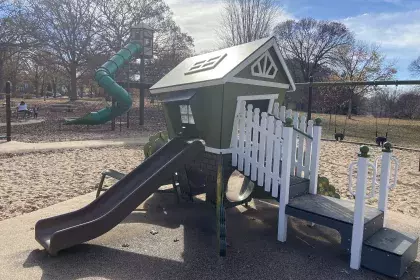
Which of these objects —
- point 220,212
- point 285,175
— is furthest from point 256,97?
point 220,212

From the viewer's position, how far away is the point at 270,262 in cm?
366

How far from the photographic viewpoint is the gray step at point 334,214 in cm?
359

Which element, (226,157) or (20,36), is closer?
(226,157)

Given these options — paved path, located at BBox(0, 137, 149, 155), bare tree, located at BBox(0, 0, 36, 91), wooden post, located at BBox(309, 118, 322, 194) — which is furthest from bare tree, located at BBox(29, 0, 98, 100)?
wooden post, located at BBox(309, 118, 322, 194)

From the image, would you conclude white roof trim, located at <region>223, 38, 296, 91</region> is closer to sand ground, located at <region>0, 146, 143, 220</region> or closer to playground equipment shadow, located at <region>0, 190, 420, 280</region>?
playground equipment shadow, located at <region>0, 190, 420, 280</region>

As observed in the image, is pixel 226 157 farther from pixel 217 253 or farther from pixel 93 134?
pixel 93 134

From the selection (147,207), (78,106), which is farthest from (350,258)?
(78,106)

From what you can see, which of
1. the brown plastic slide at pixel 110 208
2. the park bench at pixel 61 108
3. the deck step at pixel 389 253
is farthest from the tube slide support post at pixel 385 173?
the park bench at pixel 61 108

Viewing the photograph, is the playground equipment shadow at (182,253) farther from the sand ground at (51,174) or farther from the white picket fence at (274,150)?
the sand ground at (51,174)

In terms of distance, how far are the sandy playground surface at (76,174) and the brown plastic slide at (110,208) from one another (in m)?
1.55

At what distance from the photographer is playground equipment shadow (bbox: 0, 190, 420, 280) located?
3.41 m

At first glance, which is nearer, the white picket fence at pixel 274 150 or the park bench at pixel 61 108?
the white picket fence at pixel 274 150

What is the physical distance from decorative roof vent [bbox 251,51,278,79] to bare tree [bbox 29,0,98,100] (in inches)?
959

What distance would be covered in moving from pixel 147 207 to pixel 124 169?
333 centimetres
